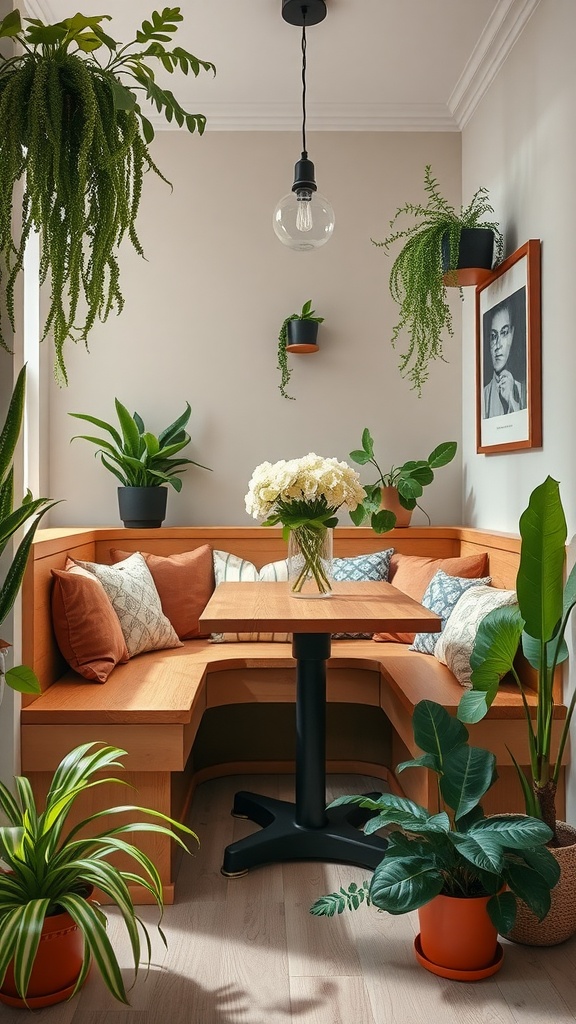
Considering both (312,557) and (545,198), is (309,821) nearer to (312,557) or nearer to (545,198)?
(312,557)

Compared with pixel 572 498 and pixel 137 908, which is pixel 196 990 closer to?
pixel 137 908

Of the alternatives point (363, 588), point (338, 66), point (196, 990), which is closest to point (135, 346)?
point (338, 66)

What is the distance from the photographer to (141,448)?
372cm

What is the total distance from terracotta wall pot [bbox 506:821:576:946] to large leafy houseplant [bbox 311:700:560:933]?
0.15 meters

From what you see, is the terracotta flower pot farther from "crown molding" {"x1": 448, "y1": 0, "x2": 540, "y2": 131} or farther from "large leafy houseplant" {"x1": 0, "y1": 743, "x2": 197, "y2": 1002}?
"crown molding" {"x1": 448, "y1": 0, "x2": 540, "y2": 131}

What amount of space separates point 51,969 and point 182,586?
1816mm

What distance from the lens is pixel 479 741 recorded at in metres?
2.48

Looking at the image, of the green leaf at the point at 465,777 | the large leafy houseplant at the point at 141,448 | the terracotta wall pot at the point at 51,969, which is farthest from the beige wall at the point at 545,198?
the terracotta wall pot at the point at 51,969

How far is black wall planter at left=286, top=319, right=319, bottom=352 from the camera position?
3.78 meters

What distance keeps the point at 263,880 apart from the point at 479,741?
77 cm

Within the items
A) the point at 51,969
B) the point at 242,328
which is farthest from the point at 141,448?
the point at 51,969

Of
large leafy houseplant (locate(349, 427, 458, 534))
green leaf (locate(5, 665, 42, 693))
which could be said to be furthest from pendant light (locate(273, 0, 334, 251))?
green leaf (locate(5, 665, 42, 693))

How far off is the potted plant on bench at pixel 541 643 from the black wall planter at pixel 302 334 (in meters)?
1.89

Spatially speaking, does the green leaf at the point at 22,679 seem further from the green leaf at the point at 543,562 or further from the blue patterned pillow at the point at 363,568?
the blue patterned pillow at the point at 363,568
